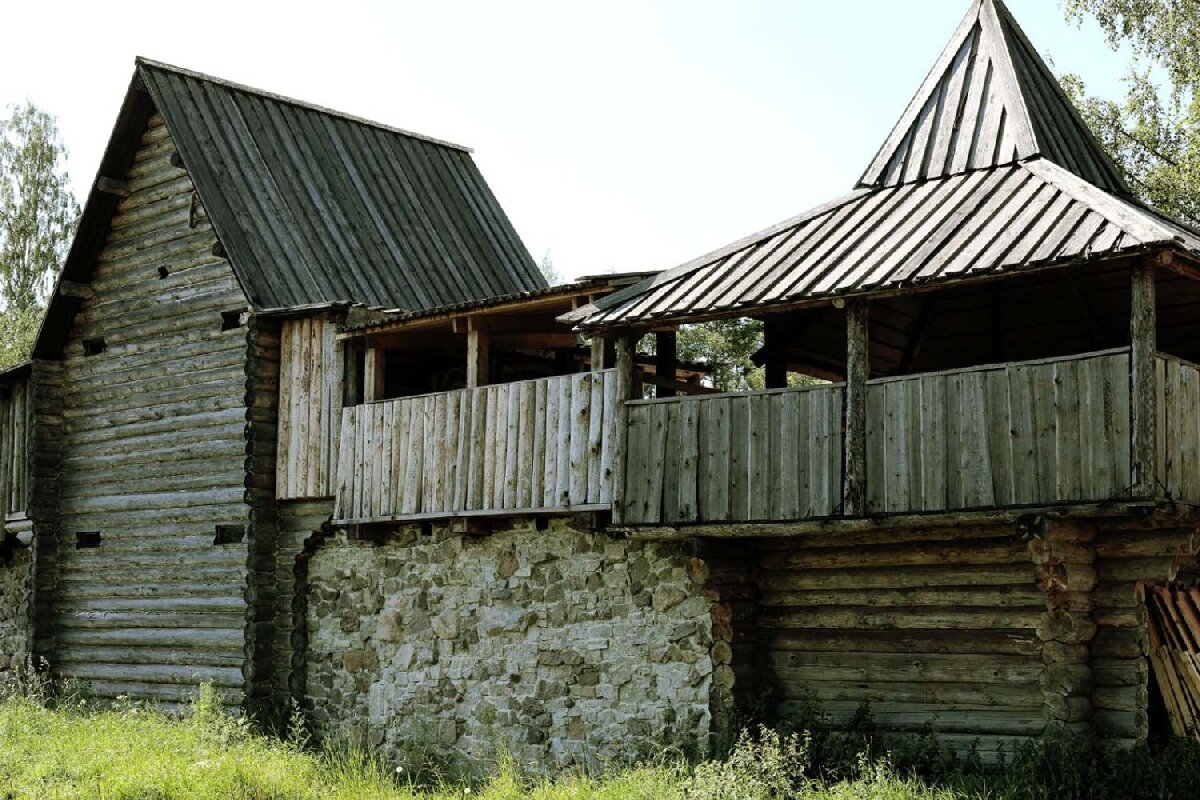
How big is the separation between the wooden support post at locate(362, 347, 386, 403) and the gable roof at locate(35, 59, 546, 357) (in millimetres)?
1776

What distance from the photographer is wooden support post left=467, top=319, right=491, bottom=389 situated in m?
15.8

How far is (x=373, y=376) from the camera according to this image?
16922 millimetres

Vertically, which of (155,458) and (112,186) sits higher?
(112,186)

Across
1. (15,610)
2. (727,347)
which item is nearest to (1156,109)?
(727,347)

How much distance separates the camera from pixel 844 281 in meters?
12.5

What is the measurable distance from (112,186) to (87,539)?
5.01 metres

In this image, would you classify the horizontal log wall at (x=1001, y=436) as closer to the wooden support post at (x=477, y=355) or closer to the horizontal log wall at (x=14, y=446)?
the wooden support post at (x=477, y=355)

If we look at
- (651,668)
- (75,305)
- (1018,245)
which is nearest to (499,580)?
(651,668)

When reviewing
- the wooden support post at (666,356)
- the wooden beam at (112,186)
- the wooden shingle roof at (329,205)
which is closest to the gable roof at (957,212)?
the wooden support post at (666,356)

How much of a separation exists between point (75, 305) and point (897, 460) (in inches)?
525

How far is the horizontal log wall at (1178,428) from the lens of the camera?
11172 mm

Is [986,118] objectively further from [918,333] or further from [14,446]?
[14,446]

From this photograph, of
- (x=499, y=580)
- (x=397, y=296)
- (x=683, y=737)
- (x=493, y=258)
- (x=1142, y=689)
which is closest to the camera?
(x=1142, y=689)

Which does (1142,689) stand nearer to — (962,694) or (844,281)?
(962,694)
